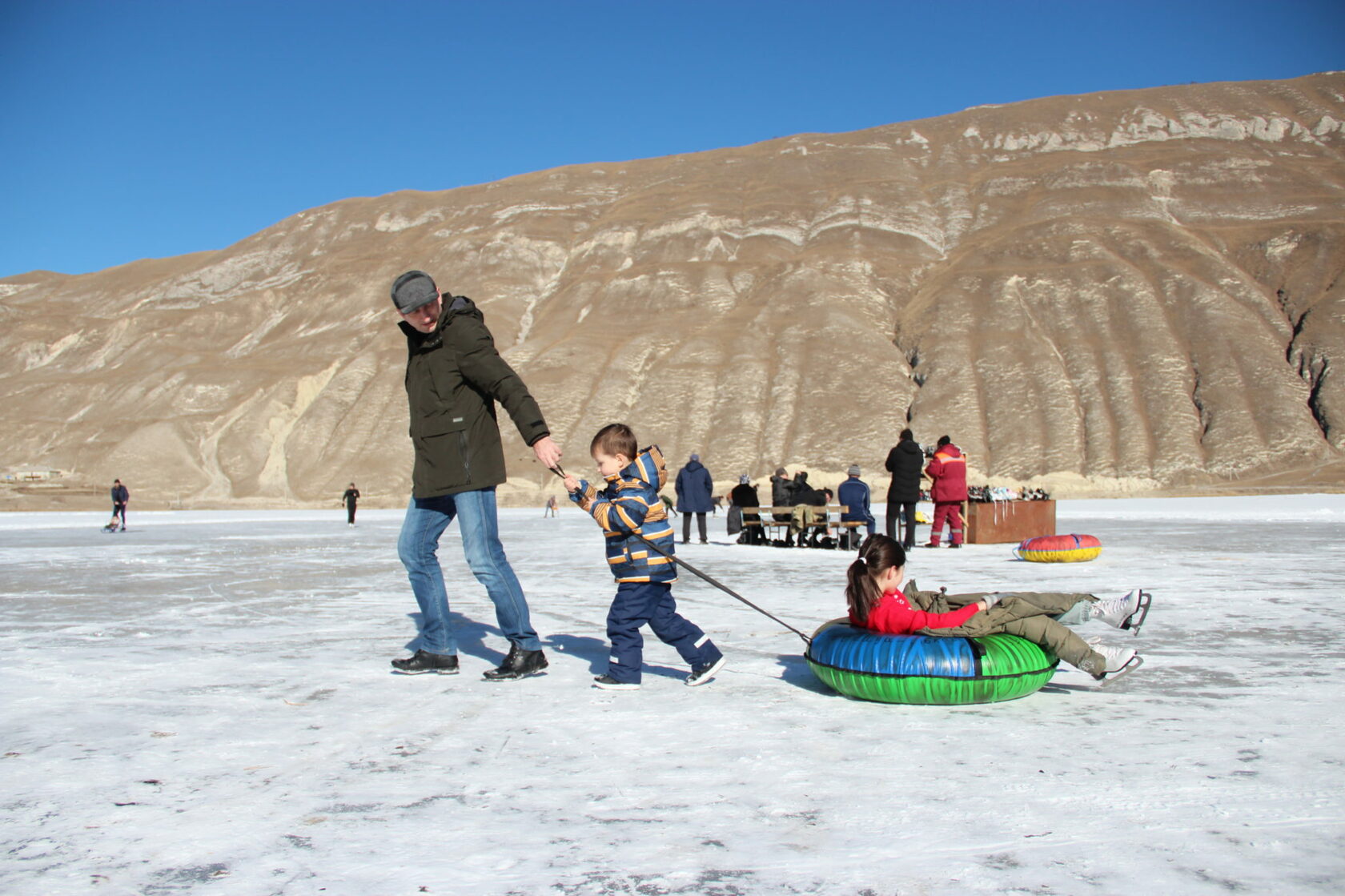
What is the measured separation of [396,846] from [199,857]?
576 millimetres

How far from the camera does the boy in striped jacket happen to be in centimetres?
555

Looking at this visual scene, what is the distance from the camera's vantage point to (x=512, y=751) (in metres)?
4.36

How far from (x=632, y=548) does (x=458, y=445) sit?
111 cm

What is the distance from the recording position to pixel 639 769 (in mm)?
4074

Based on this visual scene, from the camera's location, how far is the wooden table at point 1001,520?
1792 cm

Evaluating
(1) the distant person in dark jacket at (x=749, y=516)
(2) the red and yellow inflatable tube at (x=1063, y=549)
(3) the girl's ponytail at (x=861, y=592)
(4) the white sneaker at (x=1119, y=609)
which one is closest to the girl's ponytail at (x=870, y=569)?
(3) the girl's ponytail at (x=861, y=592)

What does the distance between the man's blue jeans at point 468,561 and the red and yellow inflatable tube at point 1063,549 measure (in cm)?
897

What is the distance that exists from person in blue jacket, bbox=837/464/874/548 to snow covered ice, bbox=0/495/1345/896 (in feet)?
28.7

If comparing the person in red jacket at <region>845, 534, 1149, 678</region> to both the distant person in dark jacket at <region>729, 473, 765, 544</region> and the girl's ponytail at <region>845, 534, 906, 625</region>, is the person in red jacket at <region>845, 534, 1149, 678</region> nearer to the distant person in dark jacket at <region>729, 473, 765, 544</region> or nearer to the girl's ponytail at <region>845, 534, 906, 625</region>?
the girl's ponytail at <region>845, 534, 906, 625</region>

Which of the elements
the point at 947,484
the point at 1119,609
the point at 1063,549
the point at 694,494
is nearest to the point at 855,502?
the point at 947,484

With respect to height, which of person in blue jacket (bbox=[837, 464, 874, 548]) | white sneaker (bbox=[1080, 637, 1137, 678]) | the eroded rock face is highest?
the eroded rock face

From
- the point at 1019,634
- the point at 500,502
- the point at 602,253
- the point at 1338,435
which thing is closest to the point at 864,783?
the point at 1019,634

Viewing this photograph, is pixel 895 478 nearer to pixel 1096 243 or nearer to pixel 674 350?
pixel 674 350

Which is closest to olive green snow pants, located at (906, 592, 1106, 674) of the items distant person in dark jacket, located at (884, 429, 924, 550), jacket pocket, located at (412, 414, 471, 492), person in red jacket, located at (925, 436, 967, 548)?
jacket pocket, located at (412, 414, 471, 492)
